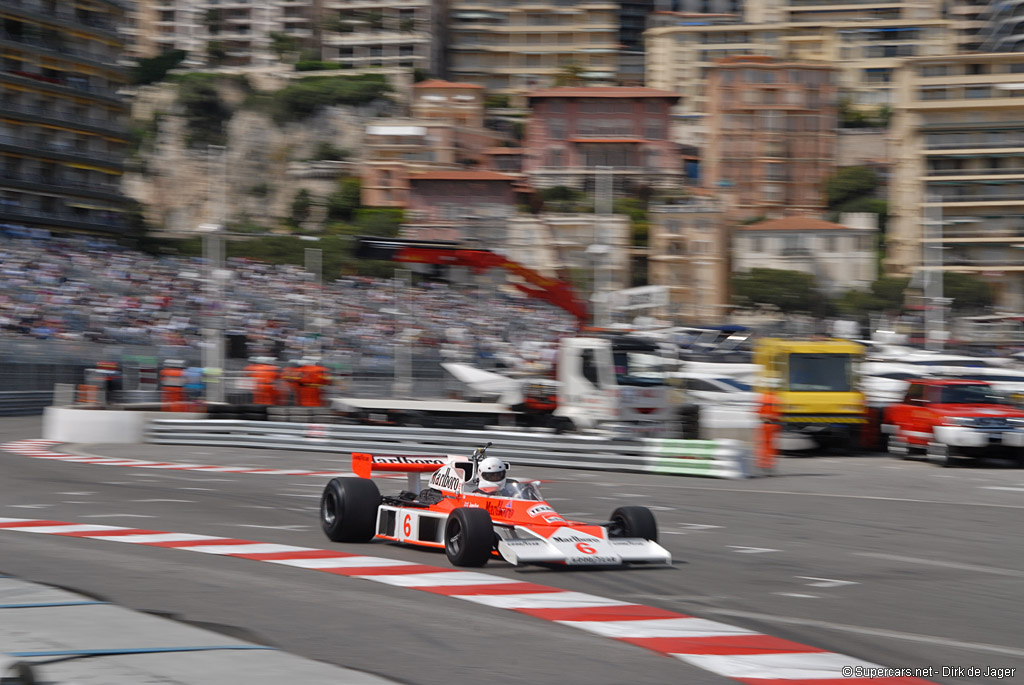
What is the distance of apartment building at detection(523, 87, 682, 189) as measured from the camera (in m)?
101

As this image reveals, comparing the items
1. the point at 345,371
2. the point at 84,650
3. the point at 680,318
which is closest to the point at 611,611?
the point at 84,650

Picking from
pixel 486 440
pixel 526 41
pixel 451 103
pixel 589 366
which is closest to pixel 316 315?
pixel 589 366

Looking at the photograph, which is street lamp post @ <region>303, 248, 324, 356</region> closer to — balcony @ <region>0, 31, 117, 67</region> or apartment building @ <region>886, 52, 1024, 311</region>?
balcony @ <region>0, 31, 117, 67</region>

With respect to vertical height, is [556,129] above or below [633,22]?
below

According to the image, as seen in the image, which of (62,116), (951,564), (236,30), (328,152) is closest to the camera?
(951,564)

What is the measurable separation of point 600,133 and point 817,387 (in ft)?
257

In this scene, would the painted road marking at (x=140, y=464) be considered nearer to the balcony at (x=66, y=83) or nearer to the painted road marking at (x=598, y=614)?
the painted road marking at (x=598, y=614)

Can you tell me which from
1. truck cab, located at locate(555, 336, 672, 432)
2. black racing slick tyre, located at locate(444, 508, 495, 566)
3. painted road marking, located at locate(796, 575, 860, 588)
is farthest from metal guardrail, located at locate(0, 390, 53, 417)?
painted road marking, located at locate(796, 575, 860, 588)

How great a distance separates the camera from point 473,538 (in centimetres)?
1001

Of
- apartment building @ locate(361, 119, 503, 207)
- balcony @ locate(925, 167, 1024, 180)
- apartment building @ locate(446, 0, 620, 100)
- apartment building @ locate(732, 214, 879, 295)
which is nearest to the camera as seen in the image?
balcony @ locate(925, 167, 1024, 180)

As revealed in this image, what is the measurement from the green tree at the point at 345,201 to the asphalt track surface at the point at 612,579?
82.8 meters

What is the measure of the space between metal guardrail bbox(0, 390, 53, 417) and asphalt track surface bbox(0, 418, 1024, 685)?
17.0 m

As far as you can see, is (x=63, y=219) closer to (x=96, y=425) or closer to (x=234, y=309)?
(x=234, y=309)

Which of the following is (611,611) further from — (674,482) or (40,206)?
(40,206)
